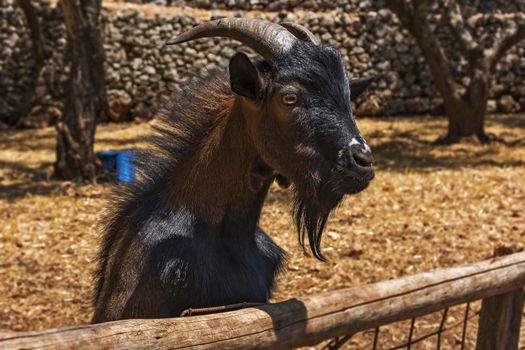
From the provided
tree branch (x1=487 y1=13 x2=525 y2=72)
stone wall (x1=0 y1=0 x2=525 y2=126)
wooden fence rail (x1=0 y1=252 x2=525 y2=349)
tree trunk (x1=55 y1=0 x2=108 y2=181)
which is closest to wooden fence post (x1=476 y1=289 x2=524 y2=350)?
wooden fence rail (x1=0 y1=252 x2=525 y2=349)

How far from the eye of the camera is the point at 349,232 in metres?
7.13

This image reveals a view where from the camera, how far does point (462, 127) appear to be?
11.5m

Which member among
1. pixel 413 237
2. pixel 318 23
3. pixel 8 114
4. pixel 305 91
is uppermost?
pixel 305 91

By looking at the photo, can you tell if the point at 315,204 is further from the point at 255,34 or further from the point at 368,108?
the point at 368,108

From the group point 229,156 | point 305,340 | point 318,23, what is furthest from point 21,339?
point 318,23

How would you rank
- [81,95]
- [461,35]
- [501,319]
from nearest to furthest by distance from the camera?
[501,319], [81,95], [461,35]

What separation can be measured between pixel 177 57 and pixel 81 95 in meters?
6.07

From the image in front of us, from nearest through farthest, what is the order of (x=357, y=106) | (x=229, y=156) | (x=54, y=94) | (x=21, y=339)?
(x=21, y=339) < (x=229, y=156) < (x=54, y=94) < (x=357, y=106)

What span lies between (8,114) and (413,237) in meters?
9.52

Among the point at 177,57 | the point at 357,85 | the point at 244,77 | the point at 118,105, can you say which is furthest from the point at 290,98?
the point at 177,57

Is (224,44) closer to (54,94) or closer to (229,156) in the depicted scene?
(54,94)

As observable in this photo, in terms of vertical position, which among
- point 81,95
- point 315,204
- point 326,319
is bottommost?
point 81,95

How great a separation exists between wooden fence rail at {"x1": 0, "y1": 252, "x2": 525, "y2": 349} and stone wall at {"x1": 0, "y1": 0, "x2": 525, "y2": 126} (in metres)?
10.2

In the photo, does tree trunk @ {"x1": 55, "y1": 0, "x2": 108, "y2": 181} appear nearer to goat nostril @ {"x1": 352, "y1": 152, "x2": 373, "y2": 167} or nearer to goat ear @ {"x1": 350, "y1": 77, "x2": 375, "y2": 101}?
goat ear @ {"x1": 350, "y1": 77, "x2": 375, "y2": 101}
